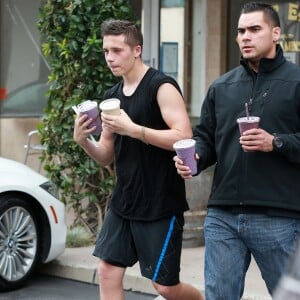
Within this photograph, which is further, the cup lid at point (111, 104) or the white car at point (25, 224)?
the white car at point (25, 224)

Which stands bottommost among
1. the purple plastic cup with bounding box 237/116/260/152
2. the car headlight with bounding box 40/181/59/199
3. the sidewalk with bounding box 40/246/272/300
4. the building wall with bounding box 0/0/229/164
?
the sidewalk with bounding box 40/246/272/300

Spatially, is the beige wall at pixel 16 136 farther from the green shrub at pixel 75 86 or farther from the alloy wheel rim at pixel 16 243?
the alloy wheel rim at pixel 16 243

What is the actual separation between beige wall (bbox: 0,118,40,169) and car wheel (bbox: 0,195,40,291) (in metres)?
4.00

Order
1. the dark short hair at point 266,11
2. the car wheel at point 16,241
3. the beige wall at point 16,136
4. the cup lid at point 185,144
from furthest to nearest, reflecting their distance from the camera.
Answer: the beige wall at point 16,136 → the car wheel at point 16,241 → the dark short hair at point 266,11 → the cup lid at point 185,144

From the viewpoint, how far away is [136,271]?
22.6 ft

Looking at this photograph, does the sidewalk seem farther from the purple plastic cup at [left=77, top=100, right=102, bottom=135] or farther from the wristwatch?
the wristwatch

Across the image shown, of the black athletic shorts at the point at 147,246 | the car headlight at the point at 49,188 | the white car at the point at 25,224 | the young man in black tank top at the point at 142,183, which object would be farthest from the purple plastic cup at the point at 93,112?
the car headlight at the point at 49,188

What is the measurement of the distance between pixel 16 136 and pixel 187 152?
24.2 ft

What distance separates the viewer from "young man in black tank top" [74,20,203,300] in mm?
4508

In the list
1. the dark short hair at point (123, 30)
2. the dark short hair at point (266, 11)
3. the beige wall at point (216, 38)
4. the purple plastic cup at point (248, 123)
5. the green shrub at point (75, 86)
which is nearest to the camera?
the purple plastic cup at point (248, 123)

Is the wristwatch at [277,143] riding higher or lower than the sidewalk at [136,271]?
higher

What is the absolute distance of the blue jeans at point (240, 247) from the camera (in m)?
3.93

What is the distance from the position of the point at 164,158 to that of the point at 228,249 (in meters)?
0.74

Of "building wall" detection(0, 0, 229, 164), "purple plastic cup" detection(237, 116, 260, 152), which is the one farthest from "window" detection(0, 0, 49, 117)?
"purple plastic cup" detection(237, 116, 260, 152)
